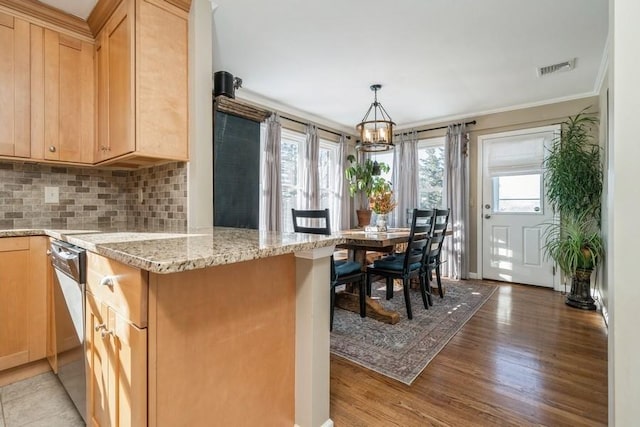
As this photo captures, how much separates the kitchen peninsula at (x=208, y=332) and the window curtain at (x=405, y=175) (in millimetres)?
3876

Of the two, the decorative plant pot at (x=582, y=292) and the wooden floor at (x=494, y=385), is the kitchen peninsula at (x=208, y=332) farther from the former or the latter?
the decorative plant pot at (x=582, y=292)

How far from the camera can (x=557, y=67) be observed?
3.05 m

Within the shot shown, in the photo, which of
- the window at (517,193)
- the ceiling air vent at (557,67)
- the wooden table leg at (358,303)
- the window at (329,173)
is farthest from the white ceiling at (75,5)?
the window at (517,193)

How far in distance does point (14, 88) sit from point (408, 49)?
282 centimetres

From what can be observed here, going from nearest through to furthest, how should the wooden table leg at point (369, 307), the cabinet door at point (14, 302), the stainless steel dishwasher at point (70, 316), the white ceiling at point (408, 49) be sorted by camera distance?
the stainless steel dishwasher at point (70, 316) → the cabinet door at point (14, 302) → the white ceiling at point (408, 49) → the wooden table leg at point (369, 307)

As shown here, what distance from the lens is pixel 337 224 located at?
5.12 meters

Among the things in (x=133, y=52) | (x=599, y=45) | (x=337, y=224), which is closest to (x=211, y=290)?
(x=133, y=52)

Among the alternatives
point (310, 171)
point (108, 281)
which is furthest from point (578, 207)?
point (108, 281)

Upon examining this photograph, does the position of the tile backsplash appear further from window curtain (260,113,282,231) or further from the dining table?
window curtain (260,113,282,231)

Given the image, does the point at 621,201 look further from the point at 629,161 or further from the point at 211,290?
the point at 211,290

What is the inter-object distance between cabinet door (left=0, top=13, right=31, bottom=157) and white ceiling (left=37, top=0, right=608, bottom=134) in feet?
0.92

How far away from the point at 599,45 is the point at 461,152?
198 centimetres

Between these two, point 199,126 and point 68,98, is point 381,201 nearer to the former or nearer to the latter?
point 199,126

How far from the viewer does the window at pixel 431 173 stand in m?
4.86
